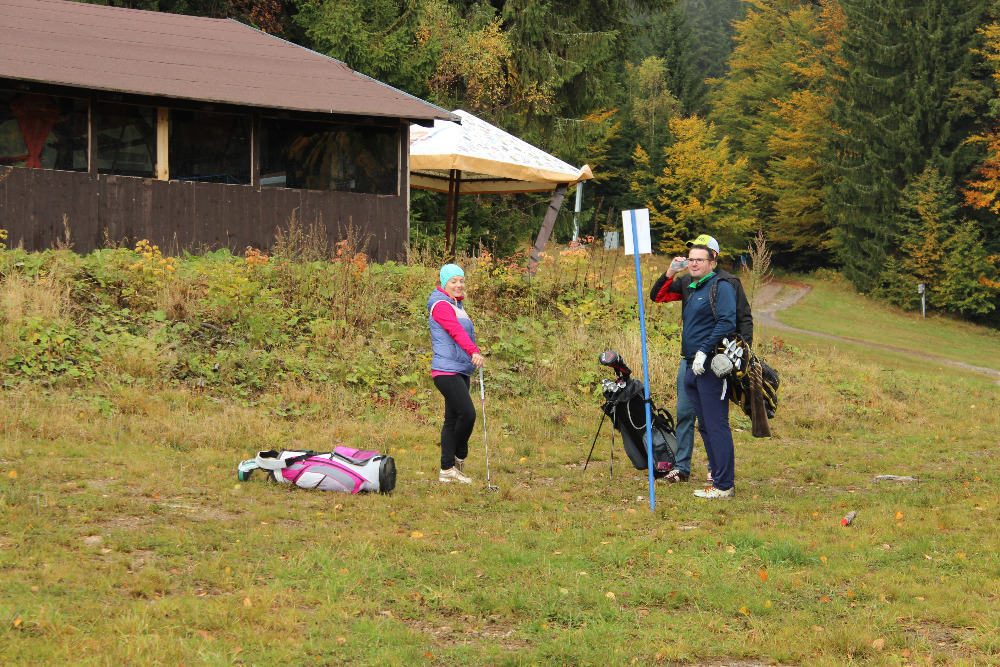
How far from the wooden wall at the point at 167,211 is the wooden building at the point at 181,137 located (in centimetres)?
2

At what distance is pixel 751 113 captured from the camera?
204 feet

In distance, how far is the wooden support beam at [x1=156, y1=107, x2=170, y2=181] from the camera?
611 inches

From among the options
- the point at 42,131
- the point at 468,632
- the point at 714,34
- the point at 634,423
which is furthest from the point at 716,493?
the point at 714,34

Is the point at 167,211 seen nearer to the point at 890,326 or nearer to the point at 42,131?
the point at 42,131

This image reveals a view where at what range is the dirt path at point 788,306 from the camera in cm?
2661

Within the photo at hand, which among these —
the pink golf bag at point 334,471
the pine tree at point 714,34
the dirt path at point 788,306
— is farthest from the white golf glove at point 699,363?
the pine tree at point 714,34

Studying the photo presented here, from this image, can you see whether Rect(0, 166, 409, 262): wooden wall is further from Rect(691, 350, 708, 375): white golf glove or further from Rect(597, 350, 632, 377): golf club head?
Rect(691, 350, 708, 375): white golf glove

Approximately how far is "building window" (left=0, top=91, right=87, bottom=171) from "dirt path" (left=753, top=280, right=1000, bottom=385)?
40.4 ft

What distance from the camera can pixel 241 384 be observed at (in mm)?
11164

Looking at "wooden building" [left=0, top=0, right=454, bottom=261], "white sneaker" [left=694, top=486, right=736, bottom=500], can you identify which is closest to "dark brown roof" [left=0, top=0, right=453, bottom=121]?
"wooden building" [left=0, top=0, right=454, bottom=261]

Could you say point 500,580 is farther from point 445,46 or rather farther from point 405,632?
point 445,46

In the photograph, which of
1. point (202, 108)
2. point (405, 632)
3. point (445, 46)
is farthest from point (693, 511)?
point (445, 46)

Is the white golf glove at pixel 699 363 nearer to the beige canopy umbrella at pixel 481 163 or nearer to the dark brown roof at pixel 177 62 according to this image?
the beige canopy umbrella at pixel 481 163

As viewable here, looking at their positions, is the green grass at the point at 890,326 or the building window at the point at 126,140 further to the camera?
the green grass at the point at 890,326
